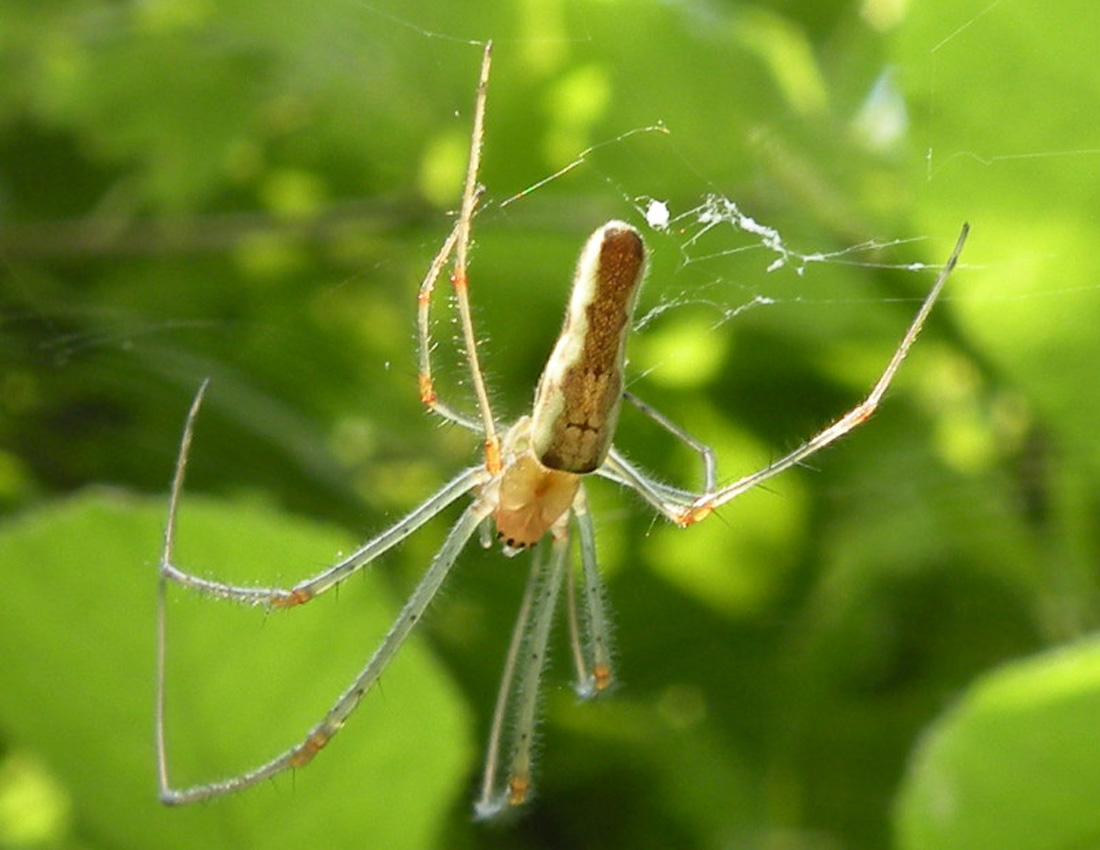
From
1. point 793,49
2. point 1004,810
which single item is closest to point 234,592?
point 1004,810

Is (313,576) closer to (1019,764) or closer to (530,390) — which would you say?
(530,390)

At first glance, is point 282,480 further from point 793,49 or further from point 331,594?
point 793,49

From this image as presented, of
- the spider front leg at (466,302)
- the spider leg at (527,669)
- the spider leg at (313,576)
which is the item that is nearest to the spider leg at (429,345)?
the spider front leg at (466,302)

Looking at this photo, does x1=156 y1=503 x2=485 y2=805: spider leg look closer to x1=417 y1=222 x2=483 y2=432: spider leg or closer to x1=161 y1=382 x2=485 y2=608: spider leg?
x1=161 y1=382 x2=485 y2=608: spider leg

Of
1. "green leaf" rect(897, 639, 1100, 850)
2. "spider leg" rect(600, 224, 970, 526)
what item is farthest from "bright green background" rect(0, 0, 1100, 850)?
"spider leg" rect(600, 224, 970, 526)

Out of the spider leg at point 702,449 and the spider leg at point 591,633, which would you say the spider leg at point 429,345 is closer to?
the spider leg at point 702,449
